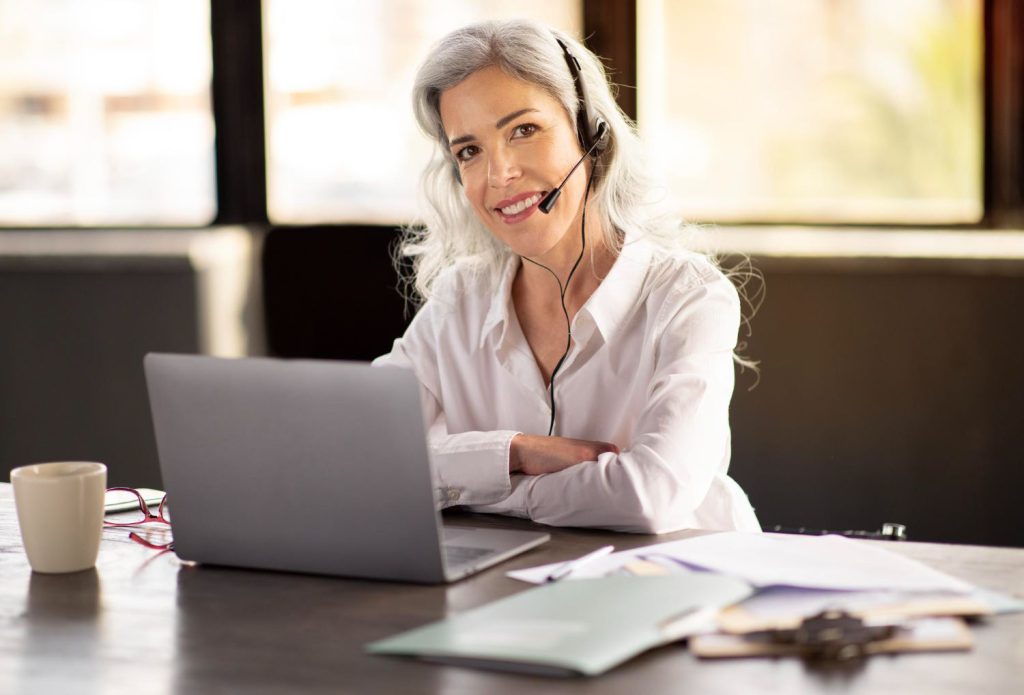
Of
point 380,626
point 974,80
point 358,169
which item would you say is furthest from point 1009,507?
point 380,626

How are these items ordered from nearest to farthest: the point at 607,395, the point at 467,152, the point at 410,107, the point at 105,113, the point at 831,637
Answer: the point at 831,637 < the point at 607,395 < the point at 467,152 < the point at 410,107 < the point at 105,113

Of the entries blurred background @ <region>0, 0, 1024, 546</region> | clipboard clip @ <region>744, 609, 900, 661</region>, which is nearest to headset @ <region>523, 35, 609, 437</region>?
clipboard clip @ <region>744, 609, 900, 661</region>

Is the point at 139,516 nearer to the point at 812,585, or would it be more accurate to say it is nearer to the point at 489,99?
the point at 489,99

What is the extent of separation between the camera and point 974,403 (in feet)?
10.8

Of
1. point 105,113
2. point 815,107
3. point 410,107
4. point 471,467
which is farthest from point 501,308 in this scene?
point 105,113

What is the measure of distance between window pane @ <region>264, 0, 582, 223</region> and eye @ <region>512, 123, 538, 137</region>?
6.32 ft

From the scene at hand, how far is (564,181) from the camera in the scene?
217cm

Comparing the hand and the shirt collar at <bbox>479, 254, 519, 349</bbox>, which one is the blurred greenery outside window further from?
the hand

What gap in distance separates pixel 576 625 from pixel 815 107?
108 inches

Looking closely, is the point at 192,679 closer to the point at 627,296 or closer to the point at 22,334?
the point at 627,296

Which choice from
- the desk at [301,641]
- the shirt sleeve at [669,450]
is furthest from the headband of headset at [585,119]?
the desk at [301,641]

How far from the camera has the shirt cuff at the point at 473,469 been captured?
5.85 ft

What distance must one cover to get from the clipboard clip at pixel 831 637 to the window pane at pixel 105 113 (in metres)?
3.47

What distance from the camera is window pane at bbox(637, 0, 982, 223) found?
3.47m
